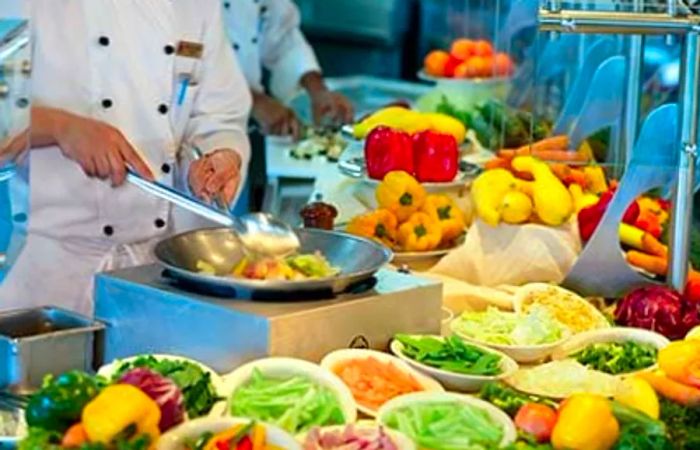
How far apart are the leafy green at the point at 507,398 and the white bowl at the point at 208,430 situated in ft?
1.27

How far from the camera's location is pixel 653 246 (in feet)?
9.73

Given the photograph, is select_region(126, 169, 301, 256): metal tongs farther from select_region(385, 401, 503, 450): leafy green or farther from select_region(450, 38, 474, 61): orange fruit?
select_region(450, 38, 474, 61): orange fruit

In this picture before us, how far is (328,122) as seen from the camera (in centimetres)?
477

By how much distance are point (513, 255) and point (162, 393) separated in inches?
47.4

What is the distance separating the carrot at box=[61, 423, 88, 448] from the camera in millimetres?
1808

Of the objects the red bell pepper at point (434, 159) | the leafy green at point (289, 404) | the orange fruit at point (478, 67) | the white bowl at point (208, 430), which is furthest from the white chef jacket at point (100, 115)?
the orange fruit at point (478, 67)

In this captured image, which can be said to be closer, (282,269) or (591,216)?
(282,269)

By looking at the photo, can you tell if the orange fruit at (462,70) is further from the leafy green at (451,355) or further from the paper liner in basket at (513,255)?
the leafy green at (451,355)

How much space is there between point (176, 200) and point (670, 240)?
1050 mm

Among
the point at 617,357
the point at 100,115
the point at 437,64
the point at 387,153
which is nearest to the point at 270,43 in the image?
the point at 437,64

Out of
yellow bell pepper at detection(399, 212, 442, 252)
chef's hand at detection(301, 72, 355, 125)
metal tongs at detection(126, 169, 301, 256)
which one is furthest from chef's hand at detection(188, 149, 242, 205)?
chef's hand at detection(301, 72, 355, 125)

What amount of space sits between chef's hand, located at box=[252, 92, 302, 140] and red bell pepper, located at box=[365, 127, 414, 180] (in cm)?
140

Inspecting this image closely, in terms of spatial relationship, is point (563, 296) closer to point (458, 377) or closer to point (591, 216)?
point (591, 216)

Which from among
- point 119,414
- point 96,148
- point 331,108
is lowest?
point 119,414
